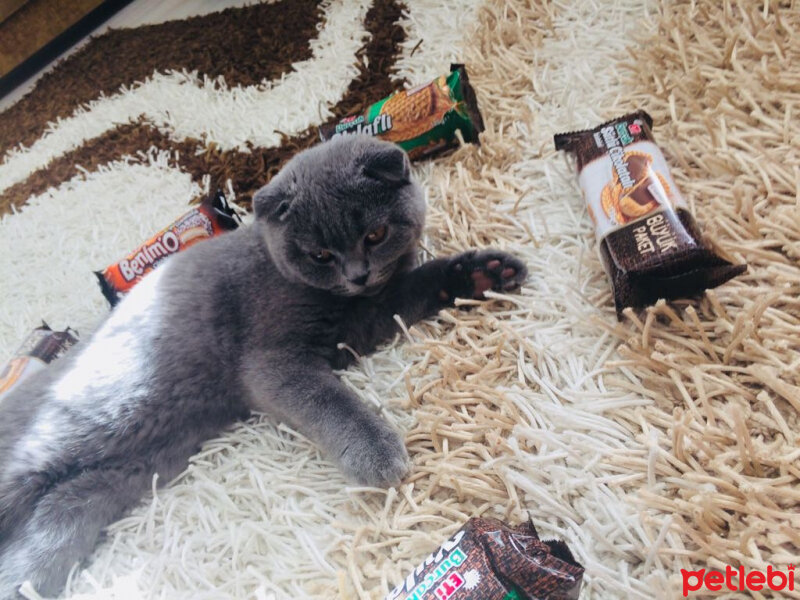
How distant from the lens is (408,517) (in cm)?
89

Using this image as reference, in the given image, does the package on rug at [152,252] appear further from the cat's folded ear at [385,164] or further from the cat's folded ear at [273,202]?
the cat's folded ear at [385,164]

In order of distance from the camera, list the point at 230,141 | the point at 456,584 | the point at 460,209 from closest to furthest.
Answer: the point at 456,584 → the point at 460,209 → the point at 230,141

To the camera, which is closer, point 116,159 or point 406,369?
point 406,369

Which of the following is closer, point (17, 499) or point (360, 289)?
point (17, 499)

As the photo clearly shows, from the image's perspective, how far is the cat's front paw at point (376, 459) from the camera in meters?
0.94

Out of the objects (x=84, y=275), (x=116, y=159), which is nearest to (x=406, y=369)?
(x=84, y=275)

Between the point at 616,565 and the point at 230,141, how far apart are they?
1.64 metres

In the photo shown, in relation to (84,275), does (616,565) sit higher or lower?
lower

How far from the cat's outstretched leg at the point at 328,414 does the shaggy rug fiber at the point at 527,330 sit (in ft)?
0.13

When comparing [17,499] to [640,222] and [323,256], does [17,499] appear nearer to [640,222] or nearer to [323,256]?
[323,256]

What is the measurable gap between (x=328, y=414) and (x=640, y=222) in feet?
2.19

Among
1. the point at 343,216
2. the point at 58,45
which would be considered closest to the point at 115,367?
the point at 343,216

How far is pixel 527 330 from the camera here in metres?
1.09

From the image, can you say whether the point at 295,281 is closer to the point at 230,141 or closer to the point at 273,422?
the point at 273,422
